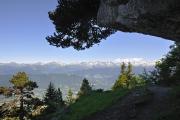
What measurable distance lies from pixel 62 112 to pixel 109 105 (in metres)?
4.71

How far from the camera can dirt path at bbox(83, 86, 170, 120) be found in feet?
70.1

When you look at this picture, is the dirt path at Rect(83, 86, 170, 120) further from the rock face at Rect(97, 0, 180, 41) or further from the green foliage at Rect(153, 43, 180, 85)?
the green foliage at Rect(153, 43, 180, 85)

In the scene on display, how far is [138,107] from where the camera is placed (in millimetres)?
22625

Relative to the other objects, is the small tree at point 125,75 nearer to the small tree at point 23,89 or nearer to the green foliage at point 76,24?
the small tree at point 23,89

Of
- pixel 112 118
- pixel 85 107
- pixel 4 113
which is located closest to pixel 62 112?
pixel 85 107

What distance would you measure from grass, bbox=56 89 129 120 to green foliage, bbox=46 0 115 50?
4905mm

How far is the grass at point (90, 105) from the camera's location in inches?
996

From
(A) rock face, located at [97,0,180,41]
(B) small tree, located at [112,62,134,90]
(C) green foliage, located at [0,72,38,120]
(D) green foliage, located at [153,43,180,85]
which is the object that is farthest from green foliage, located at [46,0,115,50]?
(B) small tree, located at [112,62,134,90]

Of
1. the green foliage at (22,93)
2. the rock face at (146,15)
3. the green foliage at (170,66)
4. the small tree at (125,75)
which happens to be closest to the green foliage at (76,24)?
the rock face at (146,15)

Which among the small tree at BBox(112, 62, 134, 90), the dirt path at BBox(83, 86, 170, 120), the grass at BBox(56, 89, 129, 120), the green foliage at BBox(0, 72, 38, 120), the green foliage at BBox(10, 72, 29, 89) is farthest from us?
the small tree at BBox(112, 62, 134, 90)

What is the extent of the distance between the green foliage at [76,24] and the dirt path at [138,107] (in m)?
4.86

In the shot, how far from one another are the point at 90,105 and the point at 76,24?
25.3 feet

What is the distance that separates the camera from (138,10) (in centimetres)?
1435

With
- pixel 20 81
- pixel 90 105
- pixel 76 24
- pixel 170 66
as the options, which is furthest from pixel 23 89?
pixel 76 24
